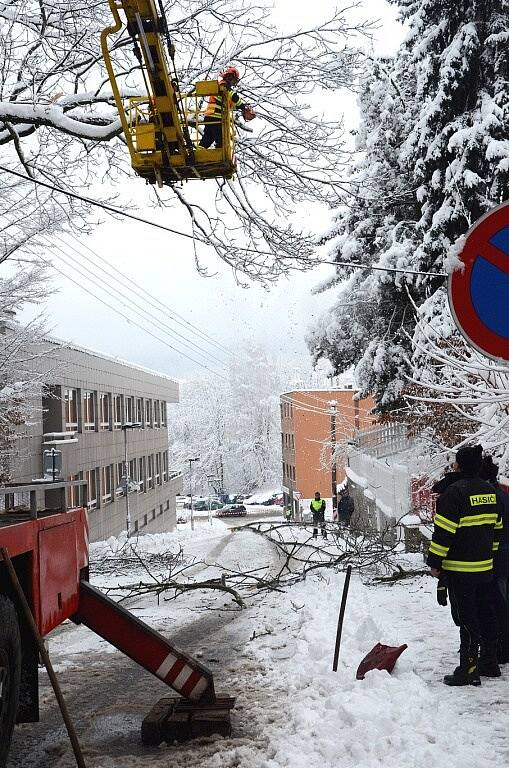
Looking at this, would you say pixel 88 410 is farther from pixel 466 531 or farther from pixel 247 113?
pixel 466 531

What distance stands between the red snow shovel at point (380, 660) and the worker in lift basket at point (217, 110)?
5443 mm

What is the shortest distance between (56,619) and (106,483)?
1398 inches

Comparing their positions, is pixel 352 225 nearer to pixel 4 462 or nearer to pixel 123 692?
pixel 4 462

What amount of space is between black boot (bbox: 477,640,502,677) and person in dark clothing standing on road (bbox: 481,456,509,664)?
0.34 meters

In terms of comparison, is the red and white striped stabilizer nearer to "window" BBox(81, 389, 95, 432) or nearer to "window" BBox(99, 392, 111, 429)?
"window" BBox(81, 389, 95, 432)

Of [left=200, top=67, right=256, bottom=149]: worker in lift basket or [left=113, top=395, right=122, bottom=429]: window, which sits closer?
[left=200, top=67, right=256, bottom=149]: worker in lift basket

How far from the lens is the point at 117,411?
42.5m

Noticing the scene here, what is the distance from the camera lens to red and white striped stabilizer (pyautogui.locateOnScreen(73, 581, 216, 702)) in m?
5.29

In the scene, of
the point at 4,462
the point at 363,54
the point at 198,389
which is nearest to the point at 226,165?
the point at 363,54

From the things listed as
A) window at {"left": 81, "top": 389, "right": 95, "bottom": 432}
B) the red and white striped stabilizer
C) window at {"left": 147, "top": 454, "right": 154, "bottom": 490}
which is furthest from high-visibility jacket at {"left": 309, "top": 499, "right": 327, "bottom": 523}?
window at {"left": 147, "top": 454, "right": 154, "bottom": 490}

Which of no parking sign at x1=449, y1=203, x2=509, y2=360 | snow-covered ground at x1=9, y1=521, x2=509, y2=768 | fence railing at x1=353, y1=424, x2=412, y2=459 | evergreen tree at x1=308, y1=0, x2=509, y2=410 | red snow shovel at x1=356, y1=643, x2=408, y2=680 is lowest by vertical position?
snow-covered ground at x1=9, y1=521, x2=509, y2=768

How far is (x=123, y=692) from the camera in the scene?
6477mm

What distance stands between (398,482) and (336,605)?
38.5ft

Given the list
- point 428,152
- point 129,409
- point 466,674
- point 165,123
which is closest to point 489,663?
point 466,674
